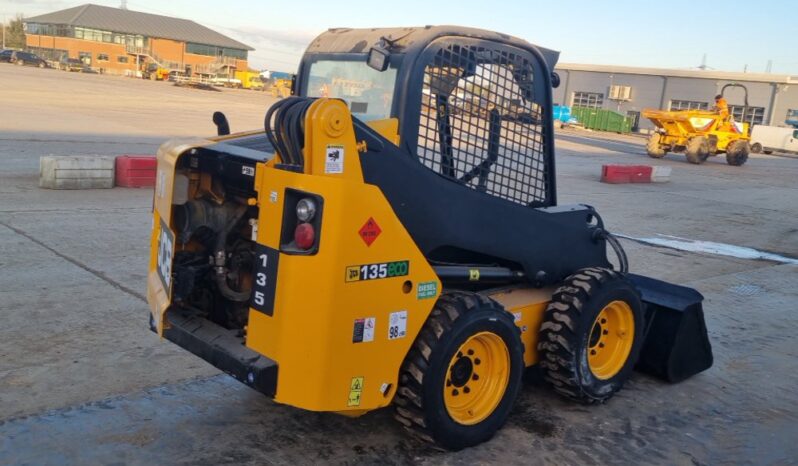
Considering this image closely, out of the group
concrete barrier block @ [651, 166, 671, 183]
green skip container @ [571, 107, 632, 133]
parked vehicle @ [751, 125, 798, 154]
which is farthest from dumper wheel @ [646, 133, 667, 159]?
green skip container @ [571, 107, 632, 133]

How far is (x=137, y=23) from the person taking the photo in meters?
93.6

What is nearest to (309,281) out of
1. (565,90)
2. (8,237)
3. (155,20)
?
(8,237)

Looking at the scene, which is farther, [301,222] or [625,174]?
[625,174]

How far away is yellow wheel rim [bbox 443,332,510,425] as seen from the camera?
13.4 feet

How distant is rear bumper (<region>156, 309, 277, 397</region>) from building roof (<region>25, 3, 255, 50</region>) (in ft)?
311

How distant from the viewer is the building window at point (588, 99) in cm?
6450

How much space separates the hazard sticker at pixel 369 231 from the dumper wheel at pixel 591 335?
165cm

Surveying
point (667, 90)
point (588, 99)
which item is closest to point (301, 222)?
point (667, 90)

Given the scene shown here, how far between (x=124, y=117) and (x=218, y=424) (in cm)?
2369

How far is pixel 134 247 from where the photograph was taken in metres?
8.13

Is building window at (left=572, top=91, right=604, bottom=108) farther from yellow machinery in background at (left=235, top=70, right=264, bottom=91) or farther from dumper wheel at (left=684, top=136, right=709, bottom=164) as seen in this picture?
dumper wheel at (left=684, top=136, right=709, bottom=164)

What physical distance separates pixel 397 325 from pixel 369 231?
533mm

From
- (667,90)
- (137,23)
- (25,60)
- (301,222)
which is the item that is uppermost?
(137,23)

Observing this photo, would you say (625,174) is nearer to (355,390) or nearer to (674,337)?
(674,337)
